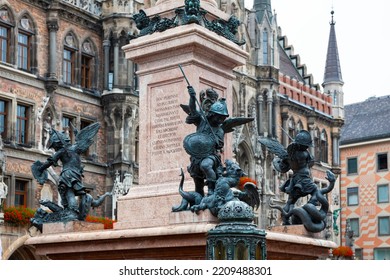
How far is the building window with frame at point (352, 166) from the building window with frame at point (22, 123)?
33719mm

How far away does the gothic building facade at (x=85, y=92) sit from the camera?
36.2 m

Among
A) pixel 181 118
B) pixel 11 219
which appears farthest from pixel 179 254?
pixel 11 219

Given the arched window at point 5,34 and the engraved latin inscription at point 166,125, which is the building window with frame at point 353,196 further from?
the engraved latin inscription at point 166,125

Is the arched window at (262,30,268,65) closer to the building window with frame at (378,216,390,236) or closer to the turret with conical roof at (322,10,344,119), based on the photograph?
the turret with conical roof at (322,10,344,119)

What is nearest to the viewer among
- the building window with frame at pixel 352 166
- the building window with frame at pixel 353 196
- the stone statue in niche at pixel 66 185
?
the stone statue in niche at pixel 66 185

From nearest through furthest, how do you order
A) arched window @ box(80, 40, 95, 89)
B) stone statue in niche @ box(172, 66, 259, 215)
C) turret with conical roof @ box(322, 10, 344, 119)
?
1. stone statue in niche @ box(172, 66, 259, 215)
2. arched window @ box(80, 40, 95, 89)
3. turret with conical roof @ box(322, 10, 344, 119)

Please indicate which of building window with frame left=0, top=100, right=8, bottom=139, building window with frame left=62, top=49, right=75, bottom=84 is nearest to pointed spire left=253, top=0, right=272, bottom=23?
building window with frame left=62, top=49, right=75, bottom=84

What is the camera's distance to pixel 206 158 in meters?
12.3

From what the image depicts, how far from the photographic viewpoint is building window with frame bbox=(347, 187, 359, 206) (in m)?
64.6

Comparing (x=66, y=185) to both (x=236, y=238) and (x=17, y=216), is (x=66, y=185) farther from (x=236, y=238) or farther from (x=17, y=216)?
(x=17, y=216)

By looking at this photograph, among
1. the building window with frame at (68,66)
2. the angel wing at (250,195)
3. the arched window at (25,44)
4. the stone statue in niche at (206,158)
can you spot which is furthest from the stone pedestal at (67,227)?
the building window with frame at (68,66)

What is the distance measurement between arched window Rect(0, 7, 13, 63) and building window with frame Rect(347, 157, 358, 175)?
115 ft

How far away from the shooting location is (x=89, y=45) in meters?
40.7

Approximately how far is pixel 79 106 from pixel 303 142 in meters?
26.7
